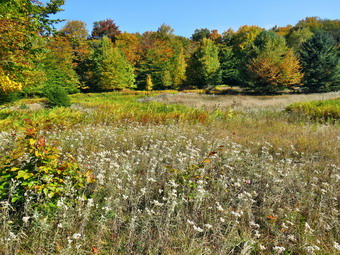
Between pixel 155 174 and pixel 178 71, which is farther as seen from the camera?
pixel 178 71

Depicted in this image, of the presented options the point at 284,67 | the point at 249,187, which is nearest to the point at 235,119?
the point at 249,187

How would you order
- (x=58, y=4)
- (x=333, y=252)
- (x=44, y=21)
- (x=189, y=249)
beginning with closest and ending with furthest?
(x=189, y=249), (x=333, y=252), (x=44, y=21), (x=58, y=4)

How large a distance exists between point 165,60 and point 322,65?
90.1ft

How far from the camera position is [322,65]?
1021 inches

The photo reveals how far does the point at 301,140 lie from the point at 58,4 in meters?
11.4

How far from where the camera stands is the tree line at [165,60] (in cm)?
907

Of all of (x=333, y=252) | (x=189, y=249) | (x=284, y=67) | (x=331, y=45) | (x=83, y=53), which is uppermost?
(x=83, y=53)

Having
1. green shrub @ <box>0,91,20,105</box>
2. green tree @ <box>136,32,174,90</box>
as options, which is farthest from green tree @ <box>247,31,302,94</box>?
green shrub @ <box>0,91,20,105</box>

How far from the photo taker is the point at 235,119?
8.59 metres

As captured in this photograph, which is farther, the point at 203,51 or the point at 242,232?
the point at 203,51

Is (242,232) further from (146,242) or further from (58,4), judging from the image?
(58,4)

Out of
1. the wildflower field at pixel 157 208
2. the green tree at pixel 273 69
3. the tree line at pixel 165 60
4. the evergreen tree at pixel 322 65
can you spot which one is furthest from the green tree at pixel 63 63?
Result: the evergreen tree at pixel 322 65

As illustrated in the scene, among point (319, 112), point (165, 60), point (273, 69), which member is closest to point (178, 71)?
point (165, 60)

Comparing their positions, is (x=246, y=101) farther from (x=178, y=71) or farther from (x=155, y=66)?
(x=155, y=66)
